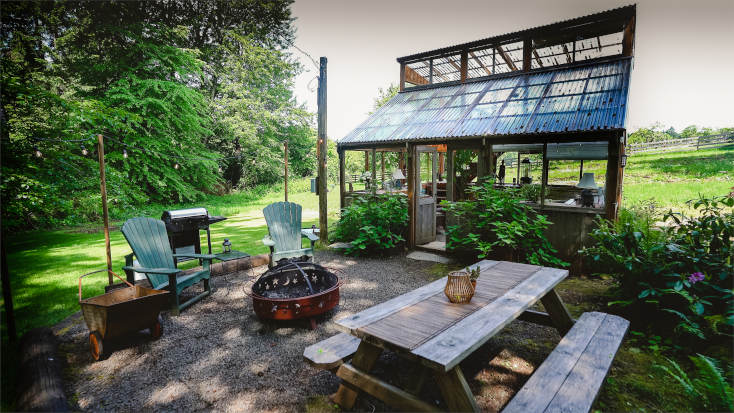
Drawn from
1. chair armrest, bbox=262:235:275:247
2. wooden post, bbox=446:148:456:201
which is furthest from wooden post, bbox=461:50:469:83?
chair armrest, bbox=262:235:275:247

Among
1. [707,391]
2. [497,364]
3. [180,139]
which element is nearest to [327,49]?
[497,364]

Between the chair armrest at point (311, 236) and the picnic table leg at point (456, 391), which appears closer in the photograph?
the picnic table leg at point (456, 391)

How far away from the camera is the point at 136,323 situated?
9.52 feet

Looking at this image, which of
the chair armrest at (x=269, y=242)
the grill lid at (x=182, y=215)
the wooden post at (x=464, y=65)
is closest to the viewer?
the chair armrest at (x=269, y=242)

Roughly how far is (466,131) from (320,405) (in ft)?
17.3

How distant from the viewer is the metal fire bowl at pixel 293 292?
326 cm

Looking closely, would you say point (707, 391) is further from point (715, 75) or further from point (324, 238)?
point (324, 238)

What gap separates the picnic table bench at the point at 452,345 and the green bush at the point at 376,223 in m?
3.62

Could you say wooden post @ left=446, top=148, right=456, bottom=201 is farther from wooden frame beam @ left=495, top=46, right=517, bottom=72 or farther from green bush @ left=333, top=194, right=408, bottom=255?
wooden frame beam @ left=495, top=46, right=517, bottom=72

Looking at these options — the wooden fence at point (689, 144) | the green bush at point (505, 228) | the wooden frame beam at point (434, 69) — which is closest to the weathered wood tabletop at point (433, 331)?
the green bush at point (505, 228)

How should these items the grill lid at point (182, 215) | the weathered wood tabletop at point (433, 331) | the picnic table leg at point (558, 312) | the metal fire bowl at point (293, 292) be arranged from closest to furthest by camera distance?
the weathered wood tabletop at point (433, 331), the picnic table leg at point (558, 312), the metal fire bowl at point (293, 292), the grill lid at point (182, 215)

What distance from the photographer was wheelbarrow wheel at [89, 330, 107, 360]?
2763mm

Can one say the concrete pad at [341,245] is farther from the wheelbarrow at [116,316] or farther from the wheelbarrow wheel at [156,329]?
the wheelbarrow at [116,316]

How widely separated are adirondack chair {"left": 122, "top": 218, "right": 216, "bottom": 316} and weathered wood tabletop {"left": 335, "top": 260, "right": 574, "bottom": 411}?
248 centimetres
